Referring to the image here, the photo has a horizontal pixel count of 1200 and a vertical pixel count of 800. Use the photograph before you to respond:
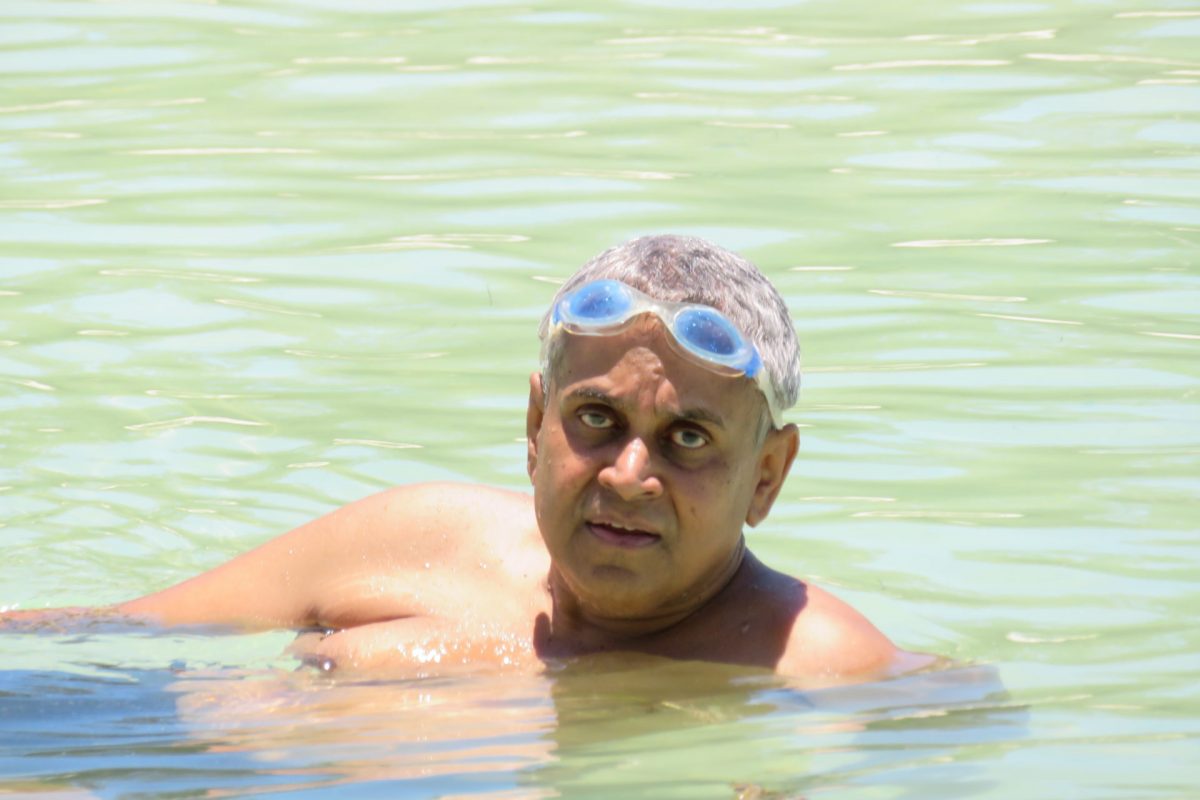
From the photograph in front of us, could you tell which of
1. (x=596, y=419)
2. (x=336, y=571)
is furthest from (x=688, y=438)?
(x=336, y=571)

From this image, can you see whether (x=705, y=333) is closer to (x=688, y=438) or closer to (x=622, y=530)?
(x=688, y=438)

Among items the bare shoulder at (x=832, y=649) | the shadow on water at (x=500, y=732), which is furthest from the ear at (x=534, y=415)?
the bare shoulder at (x=832, y=649)

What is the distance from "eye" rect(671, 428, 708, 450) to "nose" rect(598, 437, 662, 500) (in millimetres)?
64

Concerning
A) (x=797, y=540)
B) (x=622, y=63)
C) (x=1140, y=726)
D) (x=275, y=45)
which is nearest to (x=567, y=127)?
(x=622, y=63)

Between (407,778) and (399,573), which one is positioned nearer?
(407,778)

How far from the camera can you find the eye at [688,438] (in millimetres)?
4051

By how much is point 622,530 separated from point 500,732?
478 mm

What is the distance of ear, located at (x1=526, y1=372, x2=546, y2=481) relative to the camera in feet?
14.0

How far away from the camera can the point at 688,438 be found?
4059 millimetres

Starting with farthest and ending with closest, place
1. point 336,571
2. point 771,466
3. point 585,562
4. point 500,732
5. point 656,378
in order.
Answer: point 336,571 < point 771,466 < point 585,562 < point 656,378 < point 500,732

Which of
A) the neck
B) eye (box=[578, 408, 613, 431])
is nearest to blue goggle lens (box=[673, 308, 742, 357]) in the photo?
eye (box=[578, 408, 613, 431])

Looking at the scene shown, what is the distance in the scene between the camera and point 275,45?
10.5 metres

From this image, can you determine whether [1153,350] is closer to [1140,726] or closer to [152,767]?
[1140,726]

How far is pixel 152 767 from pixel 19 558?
2.19 metres
